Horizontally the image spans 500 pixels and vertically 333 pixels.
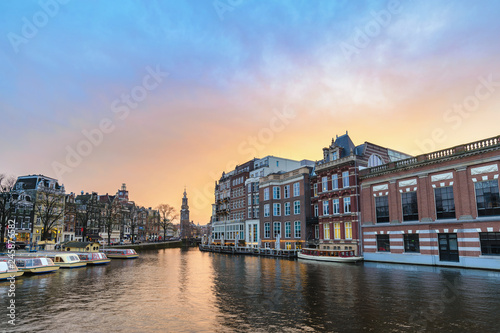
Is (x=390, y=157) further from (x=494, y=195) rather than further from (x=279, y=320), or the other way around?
(x=279, y=320)

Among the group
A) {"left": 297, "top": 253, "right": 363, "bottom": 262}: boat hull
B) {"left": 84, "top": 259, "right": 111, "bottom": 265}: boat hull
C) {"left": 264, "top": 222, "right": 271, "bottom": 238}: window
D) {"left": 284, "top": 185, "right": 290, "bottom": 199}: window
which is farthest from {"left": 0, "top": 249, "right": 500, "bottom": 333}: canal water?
{"left": 264, "top": 222, "right": 271, "bottom": 238}: window

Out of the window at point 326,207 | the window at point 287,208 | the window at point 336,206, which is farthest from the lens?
the window at point 287,208

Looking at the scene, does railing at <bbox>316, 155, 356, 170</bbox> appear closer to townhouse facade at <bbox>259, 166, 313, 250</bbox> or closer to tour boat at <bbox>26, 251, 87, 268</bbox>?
townhouse facade at <bbox>259, 166, 313, 250</bbox>

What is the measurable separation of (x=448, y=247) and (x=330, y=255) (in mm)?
16832

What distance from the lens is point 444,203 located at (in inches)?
1590

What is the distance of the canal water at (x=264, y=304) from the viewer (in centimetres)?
1568

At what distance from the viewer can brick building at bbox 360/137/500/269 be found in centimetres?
3600

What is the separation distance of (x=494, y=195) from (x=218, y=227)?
7592 centimetres

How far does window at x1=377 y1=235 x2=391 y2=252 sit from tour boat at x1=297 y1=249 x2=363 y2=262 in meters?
3.29

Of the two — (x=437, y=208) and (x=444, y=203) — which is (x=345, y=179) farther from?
(x=444, y=203)

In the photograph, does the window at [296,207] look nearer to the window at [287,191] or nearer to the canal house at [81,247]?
the window at [287,191]

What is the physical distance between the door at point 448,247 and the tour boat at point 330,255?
11684mm

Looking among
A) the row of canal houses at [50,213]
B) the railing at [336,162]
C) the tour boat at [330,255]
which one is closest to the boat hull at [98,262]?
the row of canal houses at [50,213]

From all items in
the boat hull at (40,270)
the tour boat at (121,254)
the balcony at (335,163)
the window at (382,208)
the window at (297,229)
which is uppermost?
the balcony at (335,163)
